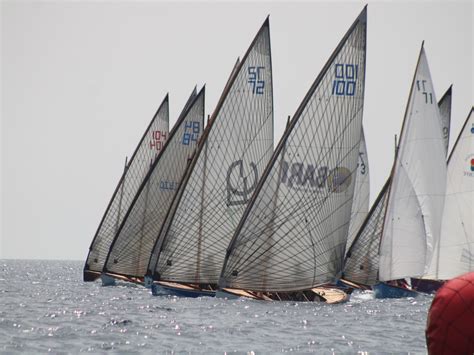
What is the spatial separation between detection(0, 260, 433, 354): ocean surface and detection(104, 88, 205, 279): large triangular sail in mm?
12847

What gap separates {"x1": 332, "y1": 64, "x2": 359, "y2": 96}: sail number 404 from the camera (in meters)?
40.6

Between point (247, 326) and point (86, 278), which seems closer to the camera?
point (247, 326)

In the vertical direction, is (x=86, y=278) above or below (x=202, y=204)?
below

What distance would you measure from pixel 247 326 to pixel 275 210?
448 inches

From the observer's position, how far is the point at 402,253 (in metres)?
51.2

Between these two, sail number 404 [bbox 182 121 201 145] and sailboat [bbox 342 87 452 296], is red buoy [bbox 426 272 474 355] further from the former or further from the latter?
sailboat [bbox 342 87 452 296]

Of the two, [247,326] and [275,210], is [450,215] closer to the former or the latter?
[275,210]

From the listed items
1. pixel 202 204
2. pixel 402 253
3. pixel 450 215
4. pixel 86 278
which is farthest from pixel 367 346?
pixel 86 278

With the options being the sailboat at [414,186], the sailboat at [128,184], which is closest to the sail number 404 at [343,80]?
the sailboat at [414,186]

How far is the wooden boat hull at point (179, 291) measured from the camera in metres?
46.0

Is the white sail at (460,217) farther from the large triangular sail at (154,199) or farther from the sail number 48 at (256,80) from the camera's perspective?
the large triangular sail at (154,199)

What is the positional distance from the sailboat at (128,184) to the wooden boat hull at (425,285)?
19115mm

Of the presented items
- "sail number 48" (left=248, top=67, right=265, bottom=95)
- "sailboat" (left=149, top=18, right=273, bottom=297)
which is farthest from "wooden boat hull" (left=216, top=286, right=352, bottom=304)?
"sail number 48" (left=248, top=67, right=265, bottom=95)

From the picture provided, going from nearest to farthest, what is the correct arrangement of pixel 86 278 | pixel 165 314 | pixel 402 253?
pixel 165 314, pixel 402 253, pixel 86 278
